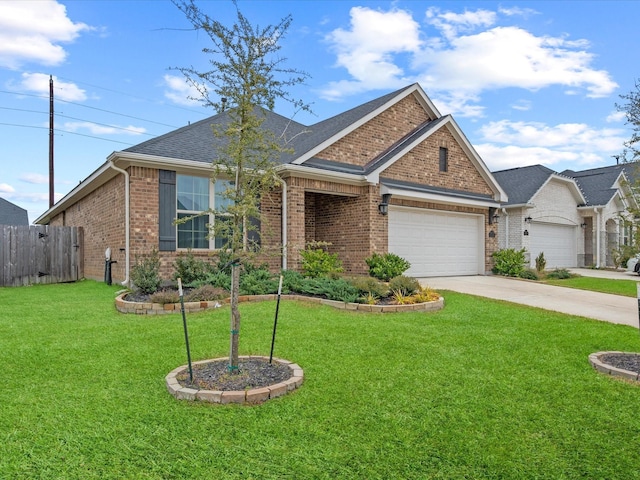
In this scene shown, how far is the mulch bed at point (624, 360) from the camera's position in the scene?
178 inches

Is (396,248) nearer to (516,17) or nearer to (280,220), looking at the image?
(280,220)

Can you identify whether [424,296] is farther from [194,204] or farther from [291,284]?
[194,204]

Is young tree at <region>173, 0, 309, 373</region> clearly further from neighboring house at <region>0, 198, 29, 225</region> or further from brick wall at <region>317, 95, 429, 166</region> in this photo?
neighboring house at <region>0, 198, 29, 225</region>

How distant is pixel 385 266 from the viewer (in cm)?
1102

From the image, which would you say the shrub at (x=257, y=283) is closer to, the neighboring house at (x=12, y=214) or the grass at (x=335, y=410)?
the grass at (x=335, y=410)

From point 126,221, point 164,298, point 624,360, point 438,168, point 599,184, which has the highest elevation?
point 599,184

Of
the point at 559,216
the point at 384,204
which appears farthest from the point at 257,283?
the point at 559,216

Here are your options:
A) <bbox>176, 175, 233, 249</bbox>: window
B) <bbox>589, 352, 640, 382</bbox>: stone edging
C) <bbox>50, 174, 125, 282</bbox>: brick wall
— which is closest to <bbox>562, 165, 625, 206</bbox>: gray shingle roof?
<bbox>176, 175, 233, 249</bbox>: window

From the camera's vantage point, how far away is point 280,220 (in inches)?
446

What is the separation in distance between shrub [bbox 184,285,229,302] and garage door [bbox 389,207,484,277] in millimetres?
6335

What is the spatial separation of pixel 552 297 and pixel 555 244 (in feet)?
38.0

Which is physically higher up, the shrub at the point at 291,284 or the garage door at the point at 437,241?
the garage door at the point at 437,241

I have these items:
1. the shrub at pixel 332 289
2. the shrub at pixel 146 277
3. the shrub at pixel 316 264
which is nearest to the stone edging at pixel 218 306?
the shrub at pixel 332 289

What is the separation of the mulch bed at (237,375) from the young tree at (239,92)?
15 centimetres
